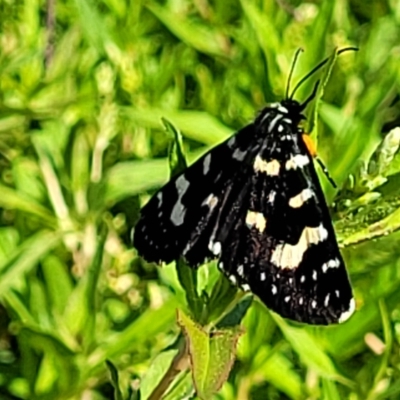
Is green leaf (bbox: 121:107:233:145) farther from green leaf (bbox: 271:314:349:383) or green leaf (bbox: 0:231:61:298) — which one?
green leaf (bbox: 271:314:349:383)

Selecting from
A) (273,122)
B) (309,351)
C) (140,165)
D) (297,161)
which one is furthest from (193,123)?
(297,161)

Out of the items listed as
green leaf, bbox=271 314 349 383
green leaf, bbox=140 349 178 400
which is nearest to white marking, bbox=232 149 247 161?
green leaf, bbox=140 349 178 400

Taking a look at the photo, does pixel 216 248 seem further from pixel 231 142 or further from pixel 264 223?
pixel 231 142

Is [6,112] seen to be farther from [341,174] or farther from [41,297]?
[341,174]

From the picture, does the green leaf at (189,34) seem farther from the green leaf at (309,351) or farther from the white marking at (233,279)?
the white marking at (233,279)

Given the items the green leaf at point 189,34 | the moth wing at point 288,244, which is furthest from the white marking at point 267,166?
the green leaf at point 189,34

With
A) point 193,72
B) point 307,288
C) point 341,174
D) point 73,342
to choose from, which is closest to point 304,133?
point 307,288
